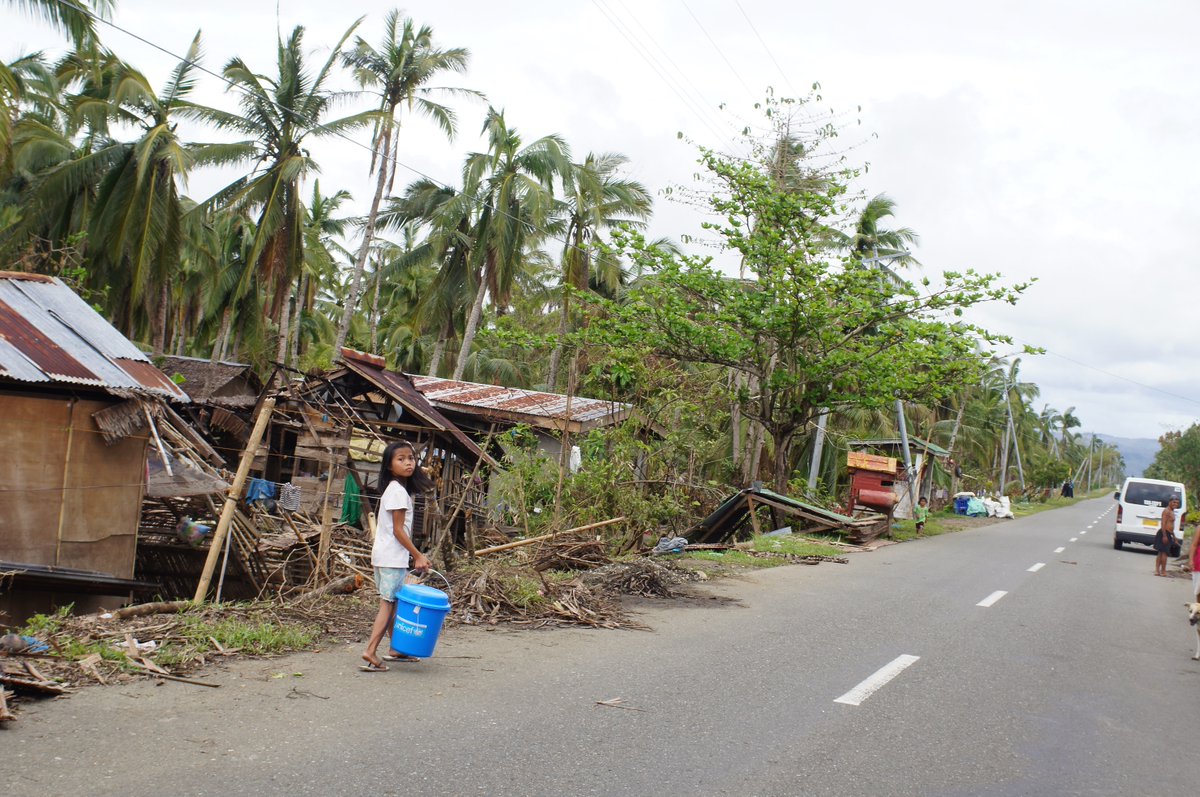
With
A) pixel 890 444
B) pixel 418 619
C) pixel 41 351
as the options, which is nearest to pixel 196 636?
pixel 418 619

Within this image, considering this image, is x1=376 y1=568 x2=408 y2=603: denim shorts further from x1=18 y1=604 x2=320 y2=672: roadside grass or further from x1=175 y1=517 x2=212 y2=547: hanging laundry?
x1=175 y1=517 x2=212 y2=547: hanging laundry

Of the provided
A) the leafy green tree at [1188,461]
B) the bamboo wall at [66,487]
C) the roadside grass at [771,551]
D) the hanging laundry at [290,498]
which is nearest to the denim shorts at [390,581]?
the bamboo wall at [66,487]

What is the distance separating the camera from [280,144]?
2539 centimetres

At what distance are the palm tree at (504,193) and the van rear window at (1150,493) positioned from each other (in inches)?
722

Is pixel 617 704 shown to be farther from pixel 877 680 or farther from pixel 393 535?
pixel 877 680

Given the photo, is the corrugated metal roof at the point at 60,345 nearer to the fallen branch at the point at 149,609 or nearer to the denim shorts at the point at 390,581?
the fallen branch at the point at 149,609

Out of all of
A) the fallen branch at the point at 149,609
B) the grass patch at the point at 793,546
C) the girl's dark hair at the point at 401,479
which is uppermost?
the girl's dark hair at the point at 401,479

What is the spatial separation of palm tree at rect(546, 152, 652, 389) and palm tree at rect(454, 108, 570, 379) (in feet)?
2.96

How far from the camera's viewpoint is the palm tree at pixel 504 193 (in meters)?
29.6

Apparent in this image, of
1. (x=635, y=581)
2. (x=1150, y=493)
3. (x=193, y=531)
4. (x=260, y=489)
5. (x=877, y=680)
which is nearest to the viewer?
(x=877, y=680)

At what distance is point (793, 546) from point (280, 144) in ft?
55.1

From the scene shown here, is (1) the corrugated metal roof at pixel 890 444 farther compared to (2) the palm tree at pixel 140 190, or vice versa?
(1) the corrugated metal roof at pixel 890 444

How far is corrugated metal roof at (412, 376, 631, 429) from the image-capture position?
19.8m

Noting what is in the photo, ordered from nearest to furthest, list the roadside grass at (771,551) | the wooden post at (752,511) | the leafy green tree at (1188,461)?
the roadside grass at (771,551)
the wooden post at (752,511)
the leafy green tree at (1188,461)
